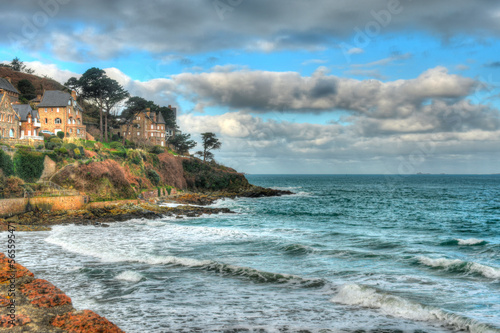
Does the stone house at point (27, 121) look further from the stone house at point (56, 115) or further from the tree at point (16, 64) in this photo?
the tree at point (16, 64)

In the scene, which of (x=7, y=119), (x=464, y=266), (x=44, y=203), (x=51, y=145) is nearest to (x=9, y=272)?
(x=464, y=266)

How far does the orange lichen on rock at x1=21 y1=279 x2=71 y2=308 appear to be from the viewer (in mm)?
8909

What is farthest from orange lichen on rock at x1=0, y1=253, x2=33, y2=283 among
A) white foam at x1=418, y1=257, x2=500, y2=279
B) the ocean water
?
white foam at x1=418, y1=257, x2=500, y2=279

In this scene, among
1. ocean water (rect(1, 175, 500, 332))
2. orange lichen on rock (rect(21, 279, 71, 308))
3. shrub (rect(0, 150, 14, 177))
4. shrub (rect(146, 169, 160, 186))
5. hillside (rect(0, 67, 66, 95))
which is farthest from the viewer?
hillside (rect(0, 67, 66, 95))

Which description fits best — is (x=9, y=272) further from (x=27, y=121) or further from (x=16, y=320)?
(x=27, y=121)

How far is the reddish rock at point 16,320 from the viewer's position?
761 cm

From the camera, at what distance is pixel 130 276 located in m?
15.4

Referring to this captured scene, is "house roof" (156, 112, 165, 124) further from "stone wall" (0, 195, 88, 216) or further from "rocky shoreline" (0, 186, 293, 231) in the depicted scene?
"stone wall" (0, 195, 88, 216)

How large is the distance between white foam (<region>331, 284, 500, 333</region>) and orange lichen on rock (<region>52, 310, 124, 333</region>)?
8.08 m

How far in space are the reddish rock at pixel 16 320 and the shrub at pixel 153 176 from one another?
48.5 metres

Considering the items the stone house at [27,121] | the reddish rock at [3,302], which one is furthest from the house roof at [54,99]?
the reddish rock at [3,302]

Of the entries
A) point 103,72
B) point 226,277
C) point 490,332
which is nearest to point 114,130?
point 103,72

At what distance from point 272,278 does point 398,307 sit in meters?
5.43

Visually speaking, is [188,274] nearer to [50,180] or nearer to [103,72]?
[50,180]
